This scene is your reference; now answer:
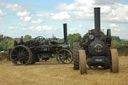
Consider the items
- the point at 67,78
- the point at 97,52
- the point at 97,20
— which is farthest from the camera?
the point at 97,20

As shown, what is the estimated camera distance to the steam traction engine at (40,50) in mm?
16703

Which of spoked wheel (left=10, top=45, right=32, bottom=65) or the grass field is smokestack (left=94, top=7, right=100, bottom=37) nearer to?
the grass field

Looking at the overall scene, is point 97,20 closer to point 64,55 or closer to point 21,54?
point 64,55

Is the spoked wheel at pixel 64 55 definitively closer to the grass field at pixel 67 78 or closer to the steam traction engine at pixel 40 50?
the steam traction engine at pixel 40 50

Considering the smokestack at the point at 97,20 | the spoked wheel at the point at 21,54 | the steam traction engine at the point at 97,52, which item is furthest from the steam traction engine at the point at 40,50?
the smokestack at the point at 97,20

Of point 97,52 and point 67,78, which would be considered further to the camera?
point 97,52

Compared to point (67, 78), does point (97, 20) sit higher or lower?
higher

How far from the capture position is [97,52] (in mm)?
9961

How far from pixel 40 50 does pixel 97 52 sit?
7.66m

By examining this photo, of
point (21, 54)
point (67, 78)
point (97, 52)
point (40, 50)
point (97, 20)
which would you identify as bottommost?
point (67, 78)

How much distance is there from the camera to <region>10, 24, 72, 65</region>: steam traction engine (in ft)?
54.8

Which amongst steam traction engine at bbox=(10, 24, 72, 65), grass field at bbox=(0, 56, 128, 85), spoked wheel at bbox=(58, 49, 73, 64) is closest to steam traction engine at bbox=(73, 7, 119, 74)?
grass field at bbox=(0, 56, 128, 85)

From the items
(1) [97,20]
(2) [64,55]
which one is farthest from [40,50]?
(1) [97,20]

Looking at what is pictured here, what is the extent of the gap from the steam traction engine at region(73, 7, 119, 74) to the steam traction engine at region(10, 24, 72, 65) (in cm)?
575
